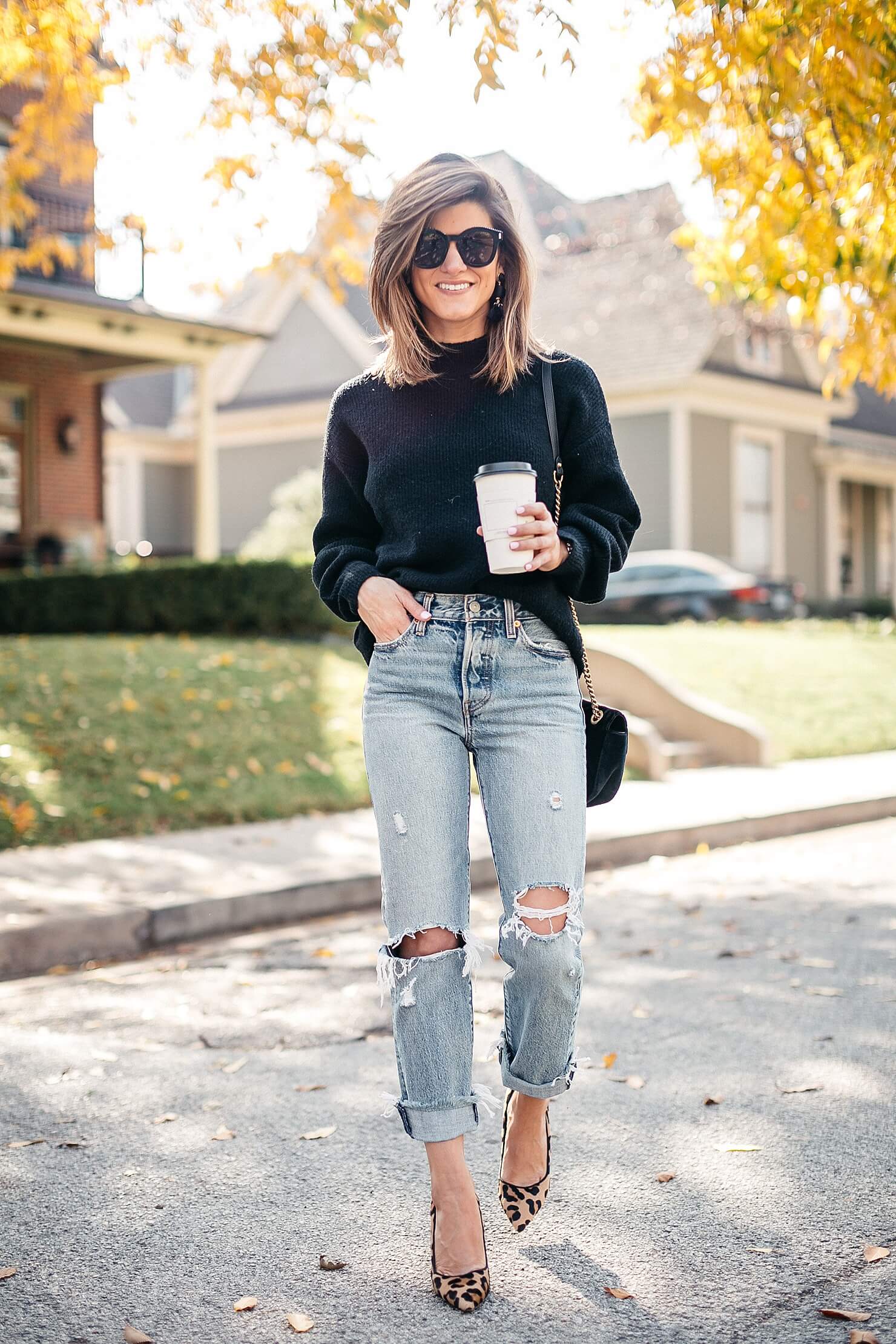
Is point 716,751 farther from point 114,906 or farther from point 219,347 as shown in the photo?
point 219,347

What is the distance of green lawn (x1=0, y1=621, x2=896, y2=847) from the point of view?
8.26 m

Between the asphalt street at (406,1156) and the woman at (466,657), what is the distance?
26 cm

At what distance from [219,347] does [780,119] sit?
41.5ft

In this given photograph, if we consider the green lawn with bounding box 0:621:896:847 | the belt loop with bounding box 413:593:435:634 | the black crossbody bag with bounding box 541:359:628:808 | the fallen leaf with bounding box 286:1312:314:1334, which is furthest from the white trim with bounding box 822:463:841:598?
the fallen leaf with bounding box 286:1312:314:1334

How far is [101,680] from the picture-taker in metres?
10.2

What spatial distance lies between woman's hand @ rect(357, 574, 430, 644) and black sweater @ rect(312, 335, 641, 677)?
0.04m

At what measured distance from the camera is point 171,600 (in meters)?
13.5

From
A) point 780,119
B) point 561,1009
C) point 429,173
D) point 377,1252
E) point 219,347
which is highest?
point 219,347

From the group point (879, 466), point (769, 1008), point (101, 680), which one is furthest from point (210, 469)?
point (879, 466)

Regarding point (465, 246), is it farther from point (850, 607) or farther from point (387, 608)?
point (850, 607)

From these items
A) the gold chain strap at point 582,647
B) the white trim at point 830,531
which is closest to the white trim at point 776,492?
the white trim at point 830,531

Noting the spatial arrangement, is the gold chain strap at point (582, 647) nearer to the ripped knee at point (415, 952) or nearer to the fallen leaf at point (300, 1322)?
the ripped knee at point (415, 952)

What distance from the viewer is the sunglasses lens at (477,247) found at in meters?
2.82

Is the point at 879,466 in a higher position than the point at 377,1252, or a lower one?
higher
